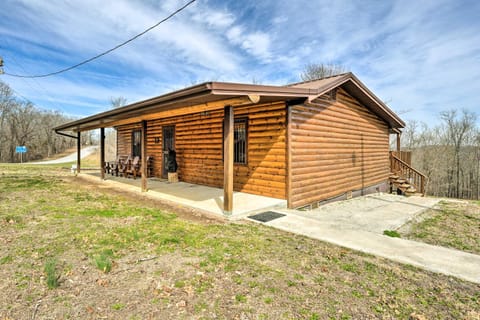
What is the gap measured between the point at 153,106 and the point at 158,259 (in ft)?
11.0

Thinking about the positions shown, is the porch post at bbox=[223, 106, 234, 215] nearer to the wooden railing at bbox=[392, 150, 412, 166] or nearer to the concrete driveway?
the concrete driveway

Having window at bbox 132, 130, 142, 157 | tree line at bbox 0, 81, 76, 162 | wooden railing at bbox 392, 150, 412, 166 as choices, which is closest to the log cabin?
window at bbox 132, 130, 142, 157

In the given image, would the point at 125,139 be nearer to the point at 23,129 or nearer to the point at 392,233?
the point at 392,233

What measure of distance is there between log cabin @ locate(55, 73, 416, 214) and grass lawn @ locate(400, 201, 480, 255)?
7.03 feet

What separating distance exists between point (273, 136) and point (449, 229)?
12.7 ft

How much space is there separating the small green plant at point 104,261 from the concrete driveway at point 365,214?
3313 millimetres

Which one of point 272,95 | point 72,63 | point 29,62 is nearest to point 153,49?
point 72,63

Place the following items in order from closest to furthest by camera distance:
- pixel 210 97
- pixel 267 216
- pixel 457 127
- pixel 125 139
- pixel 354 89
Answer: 1. pixel 210 97
2. pixel 267 216
3. pixel 354 89
4. pixel 125 139
5. pixel 457 127

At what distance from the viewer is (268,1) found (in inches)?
328

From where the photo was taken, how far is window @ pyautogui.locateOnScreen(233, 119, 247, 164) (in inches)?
250

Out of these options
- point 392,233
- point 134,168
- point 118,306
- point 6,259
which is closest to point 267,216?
point 392,233

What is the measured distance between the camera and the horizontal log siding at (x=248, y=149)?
5.62 metres

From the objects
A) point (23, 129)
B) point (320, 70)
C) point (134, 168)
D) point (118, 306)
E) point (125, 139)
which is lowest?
point (118, 306)

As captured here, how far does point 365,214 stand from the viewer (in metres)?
5.66
